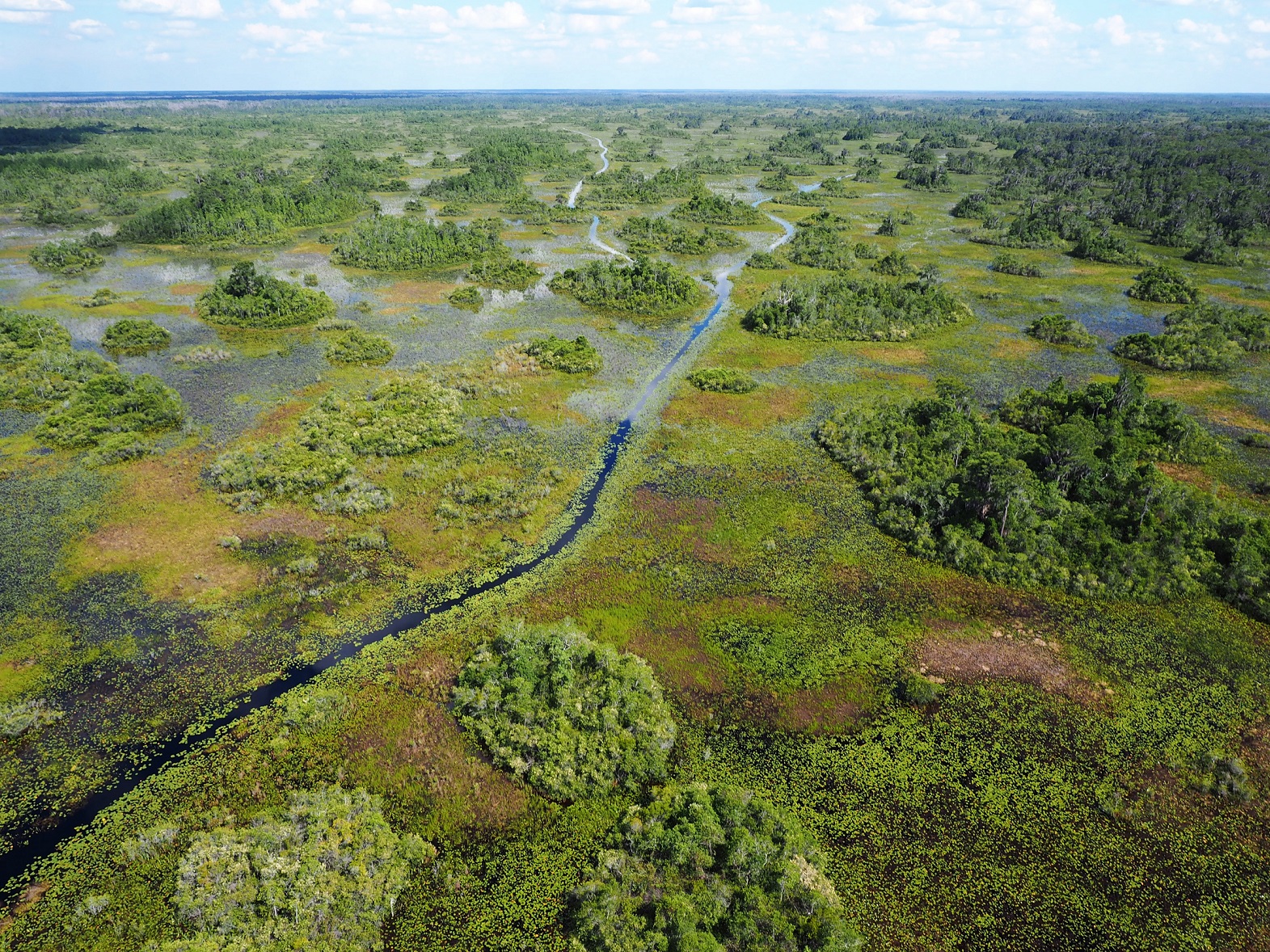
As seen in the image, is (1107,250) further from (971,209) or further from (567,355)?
(567,355)

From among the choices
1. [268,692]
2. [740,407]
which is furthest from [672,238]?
[268,692]

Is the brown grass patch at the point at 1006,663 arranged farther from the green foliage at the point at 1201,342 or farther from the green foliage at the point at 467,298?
the green foliage at the point at 467,298

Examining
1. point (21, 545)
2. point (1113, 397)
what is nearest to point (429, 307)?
point (21, 545)

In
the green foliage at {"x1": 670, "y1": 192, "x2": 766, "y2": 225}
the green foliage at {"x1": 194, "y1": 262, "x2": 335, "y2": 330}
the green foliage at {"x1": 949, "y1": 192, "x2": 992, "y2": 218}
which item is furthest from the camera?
the green foliage at {"x1": 949, "y1": 192, "x2": 992, "y2": 218}

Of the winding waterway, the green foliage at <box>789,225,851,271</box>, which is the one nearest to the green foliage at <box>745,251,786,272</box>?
the green foliage at <box>789,225,851,271</box>

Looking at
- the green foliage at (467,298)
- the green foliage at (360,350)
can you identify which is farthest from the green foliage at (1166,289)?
the green foliage at (360,350)

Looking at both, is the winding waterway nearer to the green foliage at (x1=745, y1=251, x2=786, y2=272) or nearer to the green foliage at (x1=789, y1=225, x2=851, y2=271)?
the green foliage at (x1=745, y1=251, x2=786, y2=272)

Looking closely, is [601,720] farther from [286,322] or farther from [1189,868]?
[286,322]
